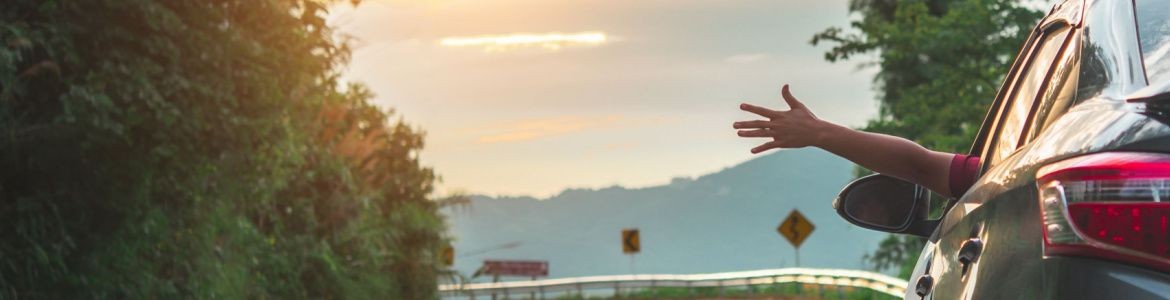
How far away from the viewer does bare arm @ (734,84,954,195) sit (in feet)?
11.5

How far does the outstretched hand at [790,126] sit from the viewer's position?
3592 millimetres

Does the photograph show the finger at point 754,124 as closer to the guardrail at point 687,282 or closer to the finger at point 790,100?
the finger at point 790,100

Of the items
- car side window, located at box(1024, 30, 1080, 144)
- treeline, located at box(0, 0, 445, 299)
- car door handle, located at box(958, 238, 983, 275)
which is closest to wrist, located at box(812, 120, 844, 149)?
car side window, located at box(1024, 30, 1080, 144)

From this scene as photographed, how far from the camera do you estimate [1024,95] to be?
368cm

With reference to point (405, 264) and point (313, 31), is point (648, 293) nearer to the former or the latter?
point (405, 264)

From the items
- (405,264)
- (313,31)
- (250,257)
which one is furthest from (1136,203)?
(405,264)

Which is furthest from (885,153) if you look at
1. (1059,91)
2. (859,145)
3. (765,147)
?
(1059,91)

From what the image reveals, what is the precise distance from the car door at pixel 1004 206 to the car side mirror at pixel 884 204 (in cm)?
12

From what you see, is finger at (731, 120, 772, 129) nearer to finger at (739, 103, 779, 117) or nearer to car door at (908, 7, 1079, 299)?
finger at (739, 103, 779, 117)

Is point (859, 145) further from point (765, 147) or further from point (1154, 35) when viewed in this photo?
point (1154, 35)

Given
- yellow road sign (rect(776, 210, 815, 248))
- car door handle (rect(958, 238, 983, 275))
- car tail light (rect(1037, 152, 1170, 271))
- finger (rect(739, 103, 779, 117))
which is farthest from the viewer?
yellow road sign (rect(776, 210, 815, 248))

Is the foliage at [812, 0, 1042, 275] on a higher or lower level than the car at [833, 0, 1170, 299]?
higher

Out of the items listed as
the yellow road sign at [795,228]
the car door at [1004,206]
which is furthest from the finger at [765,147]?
the yellow road sign at [795,228]

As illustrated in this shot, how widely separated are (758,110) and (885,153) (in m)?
0.35
